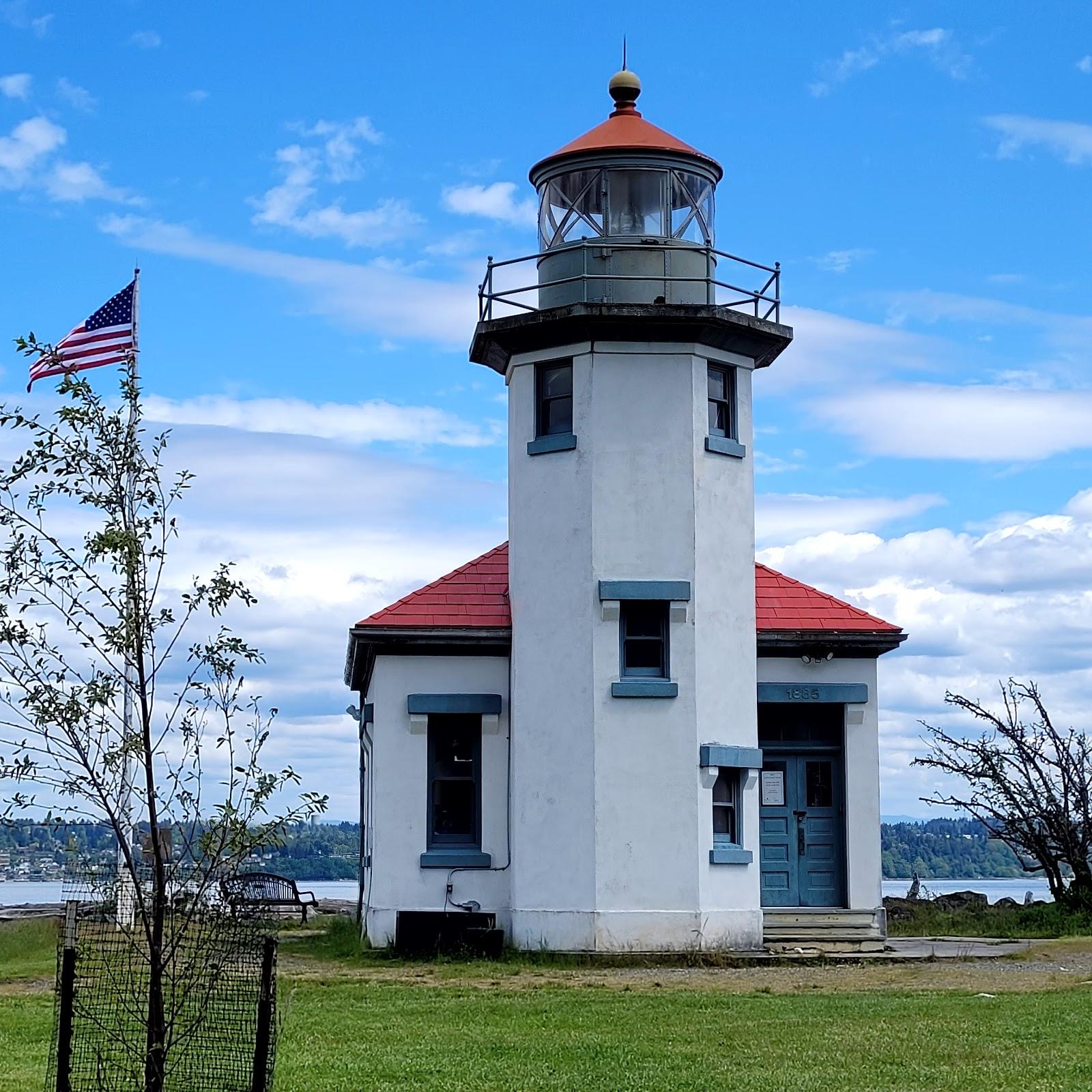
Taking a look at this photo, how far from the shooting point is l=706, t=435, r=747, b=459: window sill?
20.1 meters

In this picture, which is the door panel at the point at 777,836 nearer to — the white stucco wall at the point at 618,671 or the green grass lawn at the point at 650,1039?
the white stucco wall at the point at 618,671

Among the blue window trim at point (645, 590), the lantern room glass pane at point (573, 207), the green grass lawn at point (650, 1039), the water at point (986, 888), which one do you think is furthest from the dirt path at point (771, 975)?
the lantern room glass pane at point (573, 207)

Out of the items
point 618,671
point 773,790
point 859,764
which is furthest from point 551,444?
point 859,764

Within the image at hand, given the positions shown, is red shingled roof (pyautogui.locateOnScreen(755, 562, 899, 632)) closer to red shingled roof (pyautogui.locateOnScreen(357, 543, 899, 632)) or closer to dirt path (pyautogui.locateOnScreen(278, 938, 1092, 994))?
red shingled roof (pyautogui.locateOnScreen(357, 543, 899, 632))

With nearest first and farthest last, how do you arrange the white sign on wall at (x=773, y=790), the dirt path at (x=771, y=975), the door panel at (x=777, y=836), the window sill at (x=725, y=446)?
the dirt path at (x=771, y=975), the window sill at (x=725, y=446), the door panel at (x=777, y=836), the white sign on wall at (x=773, y=790)

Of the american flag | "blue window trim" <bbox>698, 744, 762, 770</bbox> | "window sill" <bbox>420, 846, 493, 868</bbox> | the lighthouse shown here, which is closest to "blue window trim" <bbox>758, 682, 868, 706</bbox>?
the lighthouse

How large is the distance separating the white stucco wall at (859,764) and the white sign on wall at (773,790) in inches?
32.8

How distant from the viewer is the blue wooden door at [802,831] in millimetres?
21750

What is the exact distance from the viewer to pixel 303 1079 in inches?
421

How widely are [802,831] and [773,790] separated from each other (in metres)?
0.66

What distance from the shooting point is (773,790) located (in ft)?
71.9

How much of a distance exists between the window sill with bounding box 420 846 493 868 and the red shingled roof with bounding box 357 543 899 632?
2.77 m

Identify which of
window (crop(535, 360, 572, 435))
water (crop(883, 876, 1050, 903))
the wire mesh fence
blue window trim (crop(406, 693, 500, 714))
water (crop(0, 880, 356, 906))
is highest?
window (crop(535, 360, 572, 435))

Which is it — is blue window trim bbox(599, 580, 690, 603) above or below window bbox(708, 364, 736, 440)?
below
